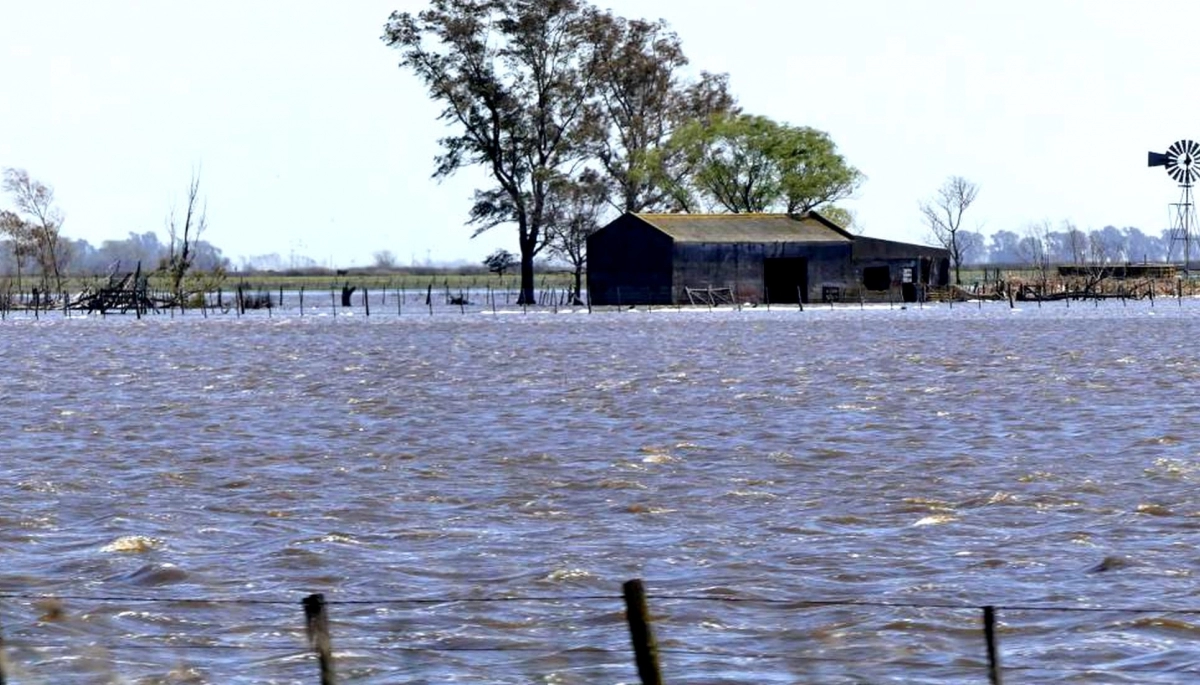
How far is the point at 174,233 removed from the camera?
13025 cm

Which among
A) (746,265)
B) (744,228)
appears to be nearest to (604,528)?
(746,265)

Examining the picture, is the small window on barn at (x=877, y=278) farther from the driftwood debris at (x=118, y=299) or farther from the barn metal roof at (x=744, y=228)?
the driftwood debris at (x=118, y=299)

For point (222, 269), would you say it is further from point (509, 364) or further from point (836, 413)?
point (836, 413)

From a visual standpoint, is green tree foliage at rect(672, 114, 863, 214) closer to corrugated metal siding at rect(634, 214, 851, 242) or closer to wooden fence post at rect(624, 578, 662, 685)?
corrugated metal siding at rect(634, 214, 851, 242)

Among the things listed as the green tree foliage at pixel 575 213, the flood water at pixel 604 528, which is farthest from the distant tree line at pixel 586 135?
the flood water at pixel 604 528

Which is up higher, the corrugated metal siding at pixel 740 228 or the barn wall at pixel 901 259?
the corrugated metal siding at pixel 740 228

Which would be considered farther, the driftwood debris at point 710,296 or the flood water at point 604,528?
the driftwood debris at point 710,296

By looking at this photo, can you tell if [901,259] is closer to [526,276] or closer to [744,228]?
[744,228]

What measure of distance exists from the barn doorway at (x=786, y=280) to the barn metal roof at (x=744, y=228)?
139 cm

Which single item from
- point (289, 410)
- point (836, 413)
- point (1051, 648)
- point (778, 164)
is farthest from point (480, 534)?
point (778, 164)

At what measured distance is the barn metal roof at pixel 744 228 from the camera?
10025cm

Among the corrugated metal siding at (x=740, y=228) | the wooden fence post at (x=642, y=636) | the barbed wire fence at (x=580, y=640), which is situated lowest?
the barbed wire fence at (x=580, y=640)

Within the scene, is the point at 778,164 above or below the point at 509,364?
above

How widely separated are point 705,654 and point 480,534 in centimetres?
613
